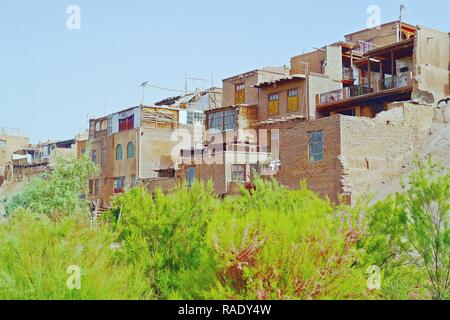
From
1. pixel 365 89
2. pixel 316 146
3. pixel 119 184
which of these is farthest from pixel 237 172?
pixel 119 184

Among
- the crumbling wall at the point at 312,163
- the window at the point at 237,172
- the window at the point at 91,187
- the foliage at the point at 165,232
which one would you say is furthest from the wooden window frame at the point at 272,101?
the foliage at the point at 165,232

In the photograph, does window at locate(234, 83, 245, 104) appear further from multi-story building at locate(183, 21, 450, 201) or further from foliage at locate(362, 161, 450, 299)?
foliage at locate(362, 161, 450, 299)

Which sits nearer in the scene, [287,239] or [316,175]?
[287,239]

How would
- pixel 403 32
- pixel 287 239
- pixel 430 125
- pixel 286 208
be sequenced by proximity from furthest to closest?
1. pixel 403 32
2. pixel 430 125
3. pixel 286 208
4. pixel 287 239

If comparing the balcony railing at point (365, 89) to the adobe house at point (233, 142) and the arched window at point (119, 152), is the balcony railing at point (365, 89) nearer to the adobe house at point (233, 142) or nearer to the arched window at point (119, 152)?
the adobe house at point (233, 142)

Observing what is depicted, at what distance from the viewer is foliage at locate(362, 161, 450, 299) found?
11820 mm

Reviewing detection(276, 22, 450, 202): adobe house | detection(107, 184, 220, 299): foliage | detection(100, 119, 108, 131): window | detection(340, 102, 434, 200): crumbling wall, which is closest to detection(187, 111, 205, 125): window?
detection(100, 119, 108, 131): window

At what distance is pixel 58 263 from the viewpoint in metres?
9.48

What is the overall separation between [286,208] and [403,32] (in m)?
28.8

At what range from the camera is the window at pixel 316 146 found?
85.0 ft

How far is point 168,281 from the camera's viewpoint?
1203 centimetres

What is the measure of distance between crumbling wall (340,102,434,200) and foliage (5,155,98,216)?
13.3 m

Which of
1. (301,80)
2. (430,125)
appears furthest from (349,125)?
(301,80)
